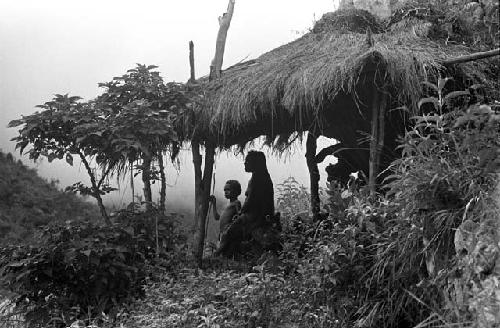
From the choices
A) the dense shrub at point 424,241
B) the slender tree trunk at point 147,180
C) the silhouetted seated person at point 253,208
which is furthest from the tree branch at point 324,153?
the dense shrub at point 424,241

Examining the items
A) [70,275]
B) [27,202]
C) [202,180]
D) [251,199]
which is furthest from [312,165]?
[27,202]

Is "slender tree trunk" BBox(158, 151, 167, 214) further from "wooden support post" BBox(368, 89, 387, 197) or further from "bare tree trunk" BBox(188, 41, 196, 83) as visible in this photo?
"wooden support post" BBox(368, 89, 387, 197)

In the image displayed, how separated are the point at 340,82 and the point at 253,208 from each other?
2.73 meters

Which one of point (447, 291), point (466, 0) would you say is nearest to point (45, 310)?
point (447, 291)

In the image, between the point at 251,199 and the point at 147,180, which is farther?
the point at 251,199

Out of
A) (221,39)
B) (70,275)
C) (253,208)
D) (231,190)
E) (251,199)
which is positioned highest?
(221,39)

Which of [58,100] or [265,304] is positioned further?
[58,100]

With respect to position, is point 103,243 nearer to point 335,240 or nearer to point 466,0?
point 335,240

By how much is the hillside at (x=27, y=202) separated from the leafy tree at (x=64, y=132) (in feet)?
24.9

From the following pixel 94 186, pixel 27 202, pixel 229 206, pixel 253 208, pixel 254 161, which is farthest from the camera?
pixel 27 202

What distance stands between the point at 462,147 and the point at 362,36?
2993 millimetres

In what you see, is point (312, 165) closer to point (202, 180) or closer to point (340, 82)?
point (202, 180)

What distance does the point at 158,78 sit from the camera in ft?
22.9

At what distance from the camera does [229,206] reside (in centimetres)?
868
